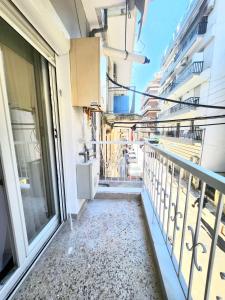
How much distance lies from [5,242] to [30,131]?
0.81 m

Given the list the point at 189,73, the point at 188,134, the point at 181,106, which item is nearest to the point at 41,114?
the point at 188,134

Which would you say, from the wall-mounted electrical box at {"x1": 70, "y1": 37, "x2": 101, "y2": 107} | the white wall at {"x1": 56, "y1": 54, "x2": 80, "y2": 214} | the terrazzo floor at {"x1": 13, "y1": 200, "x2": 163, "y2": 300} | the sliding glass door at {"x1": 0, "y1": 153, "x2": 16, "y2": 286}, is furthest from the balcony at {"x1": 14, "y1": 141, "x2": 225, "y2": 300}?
the wall-mounted electrical box at {"x1": 70, "y1": 37, "x2": 101, "y2": 107}

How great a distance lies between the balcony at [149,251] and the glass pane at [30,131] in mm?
336

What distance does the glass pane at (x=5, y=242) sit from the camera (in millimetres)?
898

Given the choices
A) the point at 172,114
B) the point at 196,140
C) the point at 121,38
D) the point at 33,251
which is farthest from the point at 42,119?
the point at 172,114

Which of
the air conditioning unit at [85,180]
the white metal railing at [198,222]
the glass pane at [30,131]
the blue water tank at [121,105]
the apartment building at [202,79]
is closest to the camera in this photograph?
the white metal railing at [198,222]

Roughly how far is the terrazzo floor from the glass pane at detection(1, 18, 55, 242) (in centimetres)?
27

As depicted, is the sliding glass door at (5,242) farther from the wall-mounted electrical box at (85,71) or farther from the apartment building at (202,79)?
the apartment building at (202,79)

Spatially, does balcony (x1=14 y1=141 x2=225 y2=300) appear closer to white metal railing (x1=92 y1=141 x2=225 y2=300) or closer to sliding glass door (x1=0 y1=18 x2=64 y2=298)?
white metal railing (x1=92 y1=141 x2=225 y2=300)

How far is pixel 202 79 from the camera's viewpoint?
611 centimetres

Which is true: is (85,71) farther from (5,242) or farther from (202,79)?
(202,79)

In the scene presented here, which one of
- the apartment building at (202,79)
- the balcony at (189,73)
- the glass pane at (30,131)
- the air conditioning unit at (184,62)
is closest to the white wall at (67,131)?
the glass pane at (30,131)

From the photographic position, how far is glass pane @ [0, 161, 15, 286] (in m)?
0.90

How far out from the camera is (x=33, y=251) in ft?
3.74
